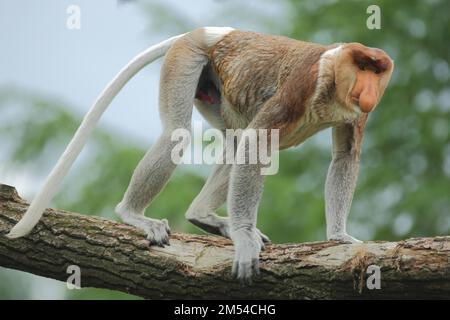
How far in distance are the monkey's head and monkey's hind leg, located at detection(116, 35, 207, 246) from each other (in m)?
1.52

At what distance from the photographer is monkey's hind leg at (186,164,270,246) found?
863 cm

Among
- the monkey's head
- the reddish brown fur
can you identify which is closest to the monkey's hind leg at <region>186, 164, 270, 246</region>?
the reddish brown fur

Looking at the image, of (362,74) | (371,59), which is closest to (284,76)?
(362,74)

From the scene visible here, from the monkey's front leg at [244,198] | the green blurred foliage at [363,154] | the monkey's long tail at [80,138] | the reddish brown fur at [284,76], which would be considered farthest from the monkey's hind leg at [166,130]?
the green blurred foliage at [363,154]

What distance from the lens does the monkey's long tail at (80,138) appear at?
7.47 metres

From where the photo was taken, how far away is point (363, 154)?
18.2 metres

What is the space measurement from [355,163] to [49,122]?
9.65 metres

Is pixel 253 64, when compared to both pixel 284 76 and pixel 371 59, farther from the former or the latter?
pixel 371 59

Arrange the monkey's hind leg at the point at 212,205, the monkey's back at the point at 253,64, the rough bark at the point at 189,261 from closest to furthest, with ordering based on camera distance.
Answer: the rough bark at the point at 189,261 < the monkey's back at the point at 253,64 < the monkey's hind leg at the point at 212,205

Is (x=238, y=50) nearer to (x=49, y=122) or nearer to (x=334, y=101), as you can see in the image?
(x=334, y=101)

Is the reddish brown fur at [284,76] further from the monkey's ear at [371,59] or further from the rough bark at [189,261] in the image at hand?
the rough bark at [189,261]

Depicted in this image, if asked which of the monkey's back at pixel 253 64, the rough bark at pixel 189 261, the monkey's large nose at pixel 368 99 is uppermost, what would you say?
the monkey's back at pixel 253 64

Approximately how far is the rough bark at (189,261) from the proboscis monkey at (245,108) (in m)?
0.13

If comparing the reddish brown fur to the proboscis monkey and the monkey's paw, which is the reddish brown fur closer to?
the proboscis monkey
